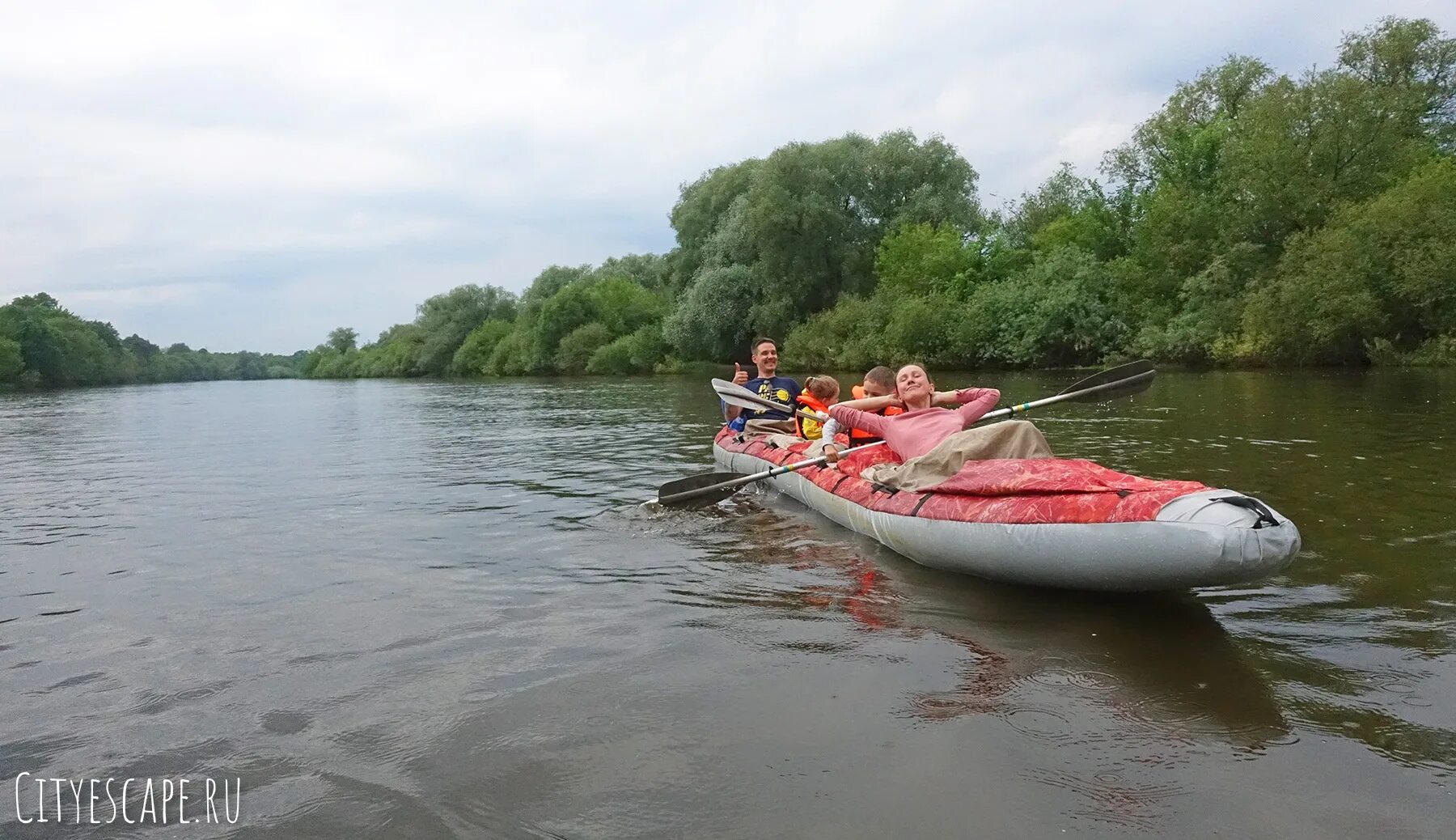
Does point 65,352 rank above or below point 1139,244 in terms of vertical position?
below

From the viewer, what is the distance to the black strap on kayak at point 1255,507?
4.25 meters

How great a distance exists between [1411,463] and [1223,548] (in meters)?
6.59

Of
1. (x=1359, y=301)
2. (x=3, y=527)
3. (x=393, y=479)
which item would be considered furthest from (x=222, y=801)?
(x=1359, y=301)

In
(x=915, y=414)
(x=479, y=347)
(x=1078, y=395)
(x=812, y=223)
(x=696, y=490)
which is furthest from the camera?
(x=479, y=347)

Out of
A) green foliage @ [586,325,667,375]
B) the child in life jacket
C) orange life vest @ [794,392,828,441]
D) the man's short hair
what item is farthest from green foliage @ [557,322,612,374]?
the man's short hair

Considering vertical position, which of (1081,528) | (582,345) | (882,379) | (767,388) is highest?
(582,345)

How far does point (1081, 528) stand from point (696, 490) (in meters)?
3.94

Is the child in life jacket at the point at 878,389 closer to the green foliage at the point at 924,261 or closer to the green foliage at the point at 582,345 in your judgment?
the green foliage at the point at 924,261

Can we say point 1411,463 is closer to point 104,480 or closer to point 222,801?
point 222,801

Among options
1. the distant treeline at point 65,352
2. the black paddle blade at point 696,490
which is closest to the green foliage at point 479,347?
the distant treeline at point 65,352

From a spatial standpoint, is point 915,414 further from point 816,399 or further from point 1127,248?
point 1127,248

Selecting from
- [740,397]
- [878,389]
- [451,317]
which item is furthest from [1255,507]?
[451,317]

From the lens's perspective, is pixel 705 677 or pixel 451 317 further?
pixel 451 317

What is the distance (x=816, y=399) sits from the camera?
988 centimetres
